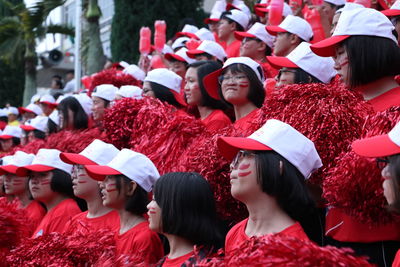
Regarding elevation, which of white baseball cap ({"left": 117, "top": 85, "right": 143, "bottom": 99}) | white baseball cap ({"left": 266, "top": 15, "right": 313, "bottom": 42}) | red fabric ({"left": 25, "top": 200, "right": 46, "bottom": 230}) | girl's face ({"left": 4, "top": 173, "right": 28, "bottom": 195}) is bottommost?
red fabric ({"left": 25, "top": 200, "right": 46, "bottom": 230})

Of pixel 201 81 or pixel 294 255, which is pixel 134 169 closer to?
pixel 201 81

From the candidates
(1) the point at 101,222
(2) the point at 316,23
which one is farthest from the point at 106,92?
(1) the point at 101,222

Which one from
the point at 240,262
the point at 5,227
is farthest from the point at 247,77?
the point at 240,262

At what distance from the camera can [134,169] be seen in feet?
15.4

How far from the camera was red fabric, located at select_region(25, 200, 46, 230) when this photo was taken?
6.40 metres

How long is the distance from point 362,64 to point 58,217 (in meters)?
3.15

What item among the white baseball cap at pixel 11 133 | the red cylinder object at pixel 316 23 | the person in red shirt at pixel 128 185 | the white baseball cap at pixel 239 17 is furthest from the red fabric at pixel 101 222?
the white baseball cap at pixel 11 133

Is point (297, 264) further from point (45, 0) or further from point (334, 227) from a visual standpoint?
point (45, 0)

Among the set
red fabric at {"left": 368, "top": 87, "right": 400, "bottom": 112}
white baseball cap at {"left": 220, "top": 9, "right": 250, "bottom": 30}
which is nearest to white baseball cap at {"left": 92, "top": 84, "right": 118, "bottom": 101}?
white baseball cap at {"left": 220, "top": 9, "right": 250, "bottom": 30}

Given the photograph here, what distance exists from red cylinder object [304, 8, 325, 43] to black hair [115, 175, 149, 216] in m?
3.10

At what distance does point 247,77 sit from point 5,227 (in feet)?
6.81

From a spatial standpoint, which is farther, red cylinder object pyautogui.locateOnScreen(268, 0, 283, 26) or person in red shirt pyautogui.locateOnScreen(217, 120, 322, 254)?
red cylinder object pyautogui.locateOnScreen(268, 0, 283, 26)

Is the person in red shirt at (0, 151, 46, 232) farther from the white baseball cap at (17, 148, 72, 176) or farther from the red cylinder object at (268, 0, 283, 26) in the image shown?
the red cylinder object at (268, 0, 283, 26)

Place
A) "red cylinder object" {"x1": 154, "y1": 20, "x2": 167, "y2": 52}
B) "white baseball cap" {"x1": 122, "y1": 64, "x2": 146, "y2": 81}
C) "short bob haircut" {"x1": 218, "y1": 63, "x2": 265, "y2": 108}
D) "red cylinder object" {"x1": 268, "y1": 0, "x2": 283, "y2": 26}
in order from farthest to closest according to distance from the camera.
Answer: "red cylinder object" {"x1": 154, "y1": 20, "x2": 167, "y2": 52}
"white baseball cap" {"x1": 122, "y1": 64, "x2": 146, "y2": 81}
"red cylinder object" {"x1": 268, "y1": 0, "x2": 283, "y2": 26}
"short bob haircut" {"x1": 218, "y1": 63, "x2": 265, "y2": 108}
